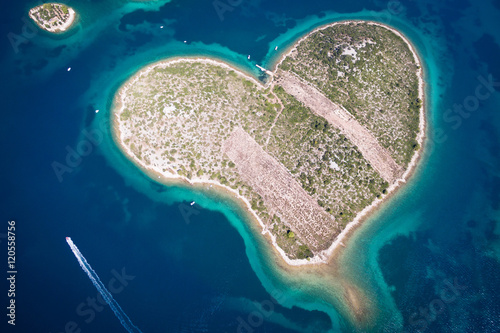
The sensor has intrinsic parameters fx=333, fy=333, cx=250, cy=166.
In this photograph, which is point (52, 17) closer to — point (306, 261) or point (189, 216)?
point (189, 216)

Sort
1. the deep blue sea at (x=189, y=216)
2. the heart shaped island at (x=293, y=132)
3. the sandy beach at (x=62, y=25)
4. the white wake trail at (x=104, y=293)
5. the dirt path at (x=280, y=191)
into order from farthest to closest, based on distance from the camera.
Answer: the sandy beach at (x=62, y=25) < the heart shaped island at (x=293, y=132) < the dirt path at (x=280, y=191) < the deep blue sea at (x=189, y=216) < the white wake trail at (x=104, y=293)

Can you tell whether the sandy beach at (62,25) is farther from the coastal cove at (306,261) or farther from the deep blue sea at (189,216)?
the coastal cove at (306,261)

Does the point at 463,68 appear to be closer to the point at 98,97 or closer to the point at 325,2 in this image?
the point at 325,2

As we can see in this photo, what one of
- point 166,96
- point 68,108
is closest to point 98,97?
point 68,108

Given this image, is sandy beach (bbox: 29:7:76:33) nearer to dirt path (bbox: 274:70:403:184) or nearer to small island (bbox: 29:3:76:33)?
small island (bbox: 29:3:76:33)

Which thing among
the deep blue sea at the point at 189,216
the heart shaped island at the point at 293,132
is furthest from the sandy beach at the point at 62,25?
the heart shaped island at the point at 293,132

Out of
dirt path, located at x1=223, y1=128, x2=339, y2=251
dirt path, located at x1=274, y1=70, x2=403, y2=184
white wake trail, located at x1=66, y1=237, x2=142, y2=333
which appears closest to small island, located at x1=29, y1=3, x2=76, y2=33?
dirt path, located at x1=223, y1=128, x2=339, y2=251

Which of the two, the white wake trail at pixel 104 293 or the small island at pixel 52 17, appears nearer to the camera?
the white wake trail at pixel 104 293
